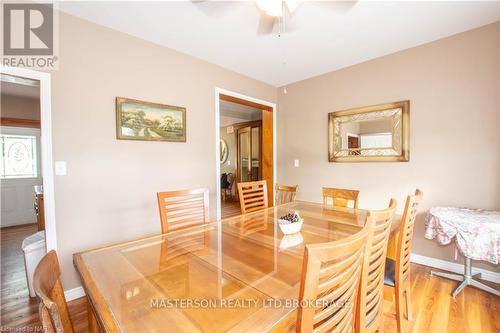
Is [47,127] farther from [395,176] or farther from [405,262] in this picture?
[395,176]

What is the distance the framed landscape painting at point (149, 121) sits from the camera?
88.6 inches

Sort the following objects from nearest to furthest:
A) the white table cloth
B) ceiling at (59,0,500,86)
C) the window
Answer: the white table cloth < ceiling at (59,0,500,86) < the window

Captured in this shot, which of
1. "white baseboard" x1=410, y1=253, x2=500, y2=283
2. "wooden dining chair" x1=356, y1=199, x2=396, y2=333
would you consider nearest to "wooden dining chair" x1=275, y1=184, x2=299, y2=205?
"wooden dining chair" x1=356, y1=199, x2=396, y2=333

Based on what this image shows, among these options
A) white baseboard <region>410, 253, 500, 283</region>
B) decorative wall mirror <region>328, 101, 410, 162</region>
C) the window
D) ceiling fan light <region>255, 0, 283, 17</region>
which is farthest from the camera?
the window

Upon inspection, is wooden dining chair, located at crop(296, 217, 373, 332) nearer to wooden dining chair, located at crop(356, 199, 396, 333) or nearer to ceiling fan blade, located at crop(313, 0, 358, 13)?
wooden dining chair, located at crop(356, 199, 396, 333)

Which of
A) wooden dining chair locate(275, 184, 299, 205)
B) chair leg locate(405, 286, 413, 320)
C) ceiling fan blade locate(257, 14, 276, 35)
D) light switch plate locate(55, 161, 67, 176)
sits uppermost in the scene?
ceiling fan blade locate(257, 14, 276, 35)

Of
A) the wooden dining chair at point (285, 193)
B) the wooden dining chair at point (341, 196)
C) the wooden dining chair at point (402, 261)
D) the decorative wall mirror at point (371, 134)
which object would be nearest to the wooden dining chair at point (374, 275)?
the wooden dining chair at point (402, 261)

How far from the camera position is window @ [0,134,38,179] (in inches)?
171

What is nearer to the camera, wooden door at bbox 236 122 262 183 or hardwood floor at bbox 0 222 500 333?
hardwood floor at bbox 0 222 500 333

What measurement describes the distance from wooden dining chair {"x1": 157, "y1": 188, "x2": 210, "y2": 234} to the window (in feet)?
15.6

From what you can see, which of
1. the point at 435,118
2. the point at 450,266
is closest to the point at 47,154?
the point at 435,118

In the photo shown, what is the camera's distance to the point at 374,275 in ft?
3.58

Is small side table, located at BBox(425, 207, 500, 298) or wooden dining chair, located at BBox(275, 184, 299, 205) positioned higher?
wooden dining chair, located at BBox(275, 184, 299, 205)

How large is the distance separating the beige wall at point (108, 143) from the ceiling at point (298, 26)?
8.3 inches
